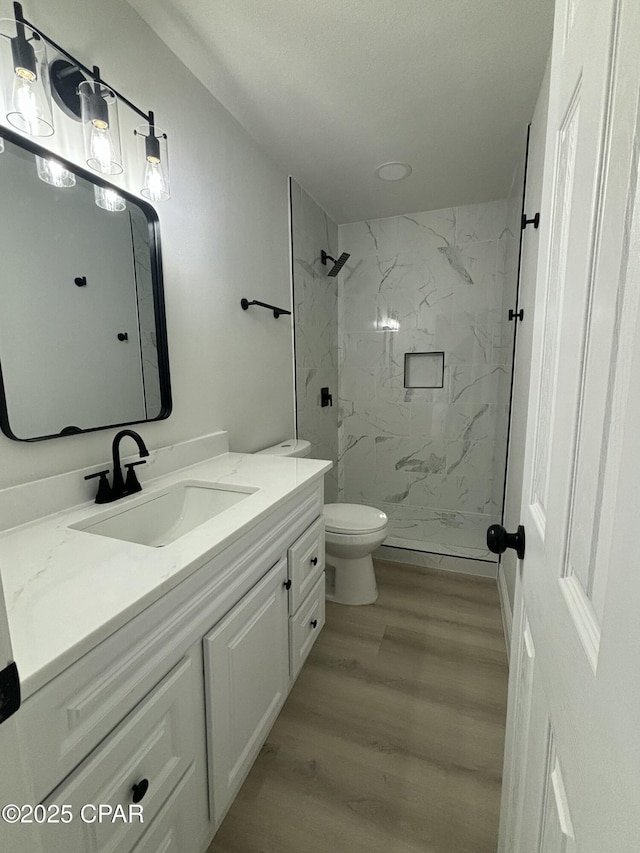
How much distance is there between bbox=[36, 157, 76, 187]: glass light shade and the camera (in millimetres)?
1008

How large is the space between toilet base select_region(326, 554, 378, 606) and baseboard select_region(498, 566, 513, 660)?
0.68 meters

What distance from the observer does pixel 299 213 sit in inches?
94.9

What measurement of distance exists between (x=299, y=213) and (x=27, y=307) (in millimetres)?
1874

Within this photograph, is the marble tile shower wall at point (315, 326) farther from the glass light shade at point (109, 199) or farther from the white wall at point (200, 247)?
the glass light shade at point (109, 199)

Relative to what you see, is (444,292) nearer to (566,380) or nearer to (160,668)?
(566,380)

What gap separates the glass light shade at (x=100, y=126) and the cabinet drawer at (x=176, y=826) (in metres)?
1.62

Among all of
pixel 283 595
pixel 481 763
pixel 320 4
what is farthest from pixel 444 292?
pixel 481 763

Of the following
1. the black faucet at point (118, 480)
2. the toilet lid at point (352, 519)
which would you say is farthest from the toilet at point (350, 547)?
the black faucet at point (118, 480)

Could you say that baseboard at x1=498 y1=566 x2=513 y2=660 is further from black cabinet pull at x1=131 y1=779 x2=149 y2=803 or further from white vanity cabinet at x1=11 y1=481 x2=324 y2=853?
black cabinet pull at x1=131 y1=779 x2=149 y2=803

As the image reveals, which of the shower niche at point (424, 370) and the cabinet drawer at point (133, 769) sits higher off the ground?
the shower niche at point (424, 370)

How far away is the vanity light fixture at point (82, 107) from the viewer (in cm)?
89

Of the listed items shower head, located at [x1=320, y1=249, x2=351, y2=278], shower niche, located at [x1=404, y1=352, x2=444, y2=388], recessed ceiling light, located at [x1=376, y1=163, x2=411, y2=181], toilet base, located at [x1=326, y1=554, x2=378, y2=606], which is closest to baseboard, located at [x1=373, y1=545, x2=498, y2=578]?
toilet base, located at [x1=326, y1=554, x2=378, y2=606]

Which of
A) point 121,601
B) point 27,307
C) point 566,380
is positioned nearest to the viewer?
point 566,380

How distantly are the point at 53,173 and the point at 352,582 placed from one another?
213 centimetres
